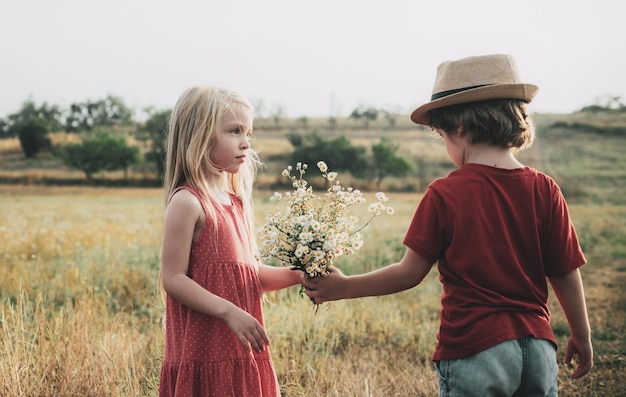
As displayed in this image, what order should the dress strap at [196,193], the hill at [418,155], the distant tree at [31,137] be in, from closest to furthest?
the dress strap at [196,193] → the hill at [418,155] → the distant tree at [31,137]

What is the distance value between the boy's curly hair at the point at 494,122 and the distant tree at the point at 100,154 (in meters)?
61.9

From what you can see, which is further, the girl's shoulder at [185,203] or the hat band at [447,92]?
the girl's shoulder at [185,203]

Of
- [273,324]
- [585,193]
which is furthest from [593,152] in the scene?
[273,324]

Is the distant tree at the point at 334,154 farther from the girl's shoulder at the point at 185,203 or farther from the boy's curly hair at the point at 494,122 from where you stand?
the boy's curly hair at the point at 494,122

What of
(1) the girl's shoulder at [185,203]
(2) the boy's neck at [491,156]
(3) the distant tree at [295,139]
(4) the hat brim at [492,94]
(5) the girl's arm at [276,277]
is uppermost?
(4) the hat brim at [492,94]

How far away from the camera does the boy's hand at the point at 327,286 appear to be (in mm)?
2926

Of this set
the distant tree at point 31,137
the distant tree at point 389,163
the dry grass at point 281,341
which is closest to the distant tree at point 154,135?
the distant tree at point 31,137

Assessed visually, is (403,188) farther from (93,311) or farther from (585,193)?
(93,311)

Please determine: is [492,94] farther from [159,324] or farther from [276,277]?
[159,324]

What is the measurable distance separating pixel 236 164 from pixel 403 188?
53.6 metres

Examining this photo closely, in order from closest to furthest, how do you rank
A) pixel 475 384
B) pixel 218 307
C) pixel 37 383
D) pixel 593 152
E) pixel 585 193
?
1. pixel 475 384
2. pixel 218 307
3. pixel 37 383
4. pixel 585 193
5. pixel 593 152

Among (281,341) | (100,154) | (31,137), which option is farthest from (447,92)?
(31,137)

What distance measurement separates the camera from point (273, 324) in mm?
5277

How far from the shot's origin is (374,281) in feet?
8.96
